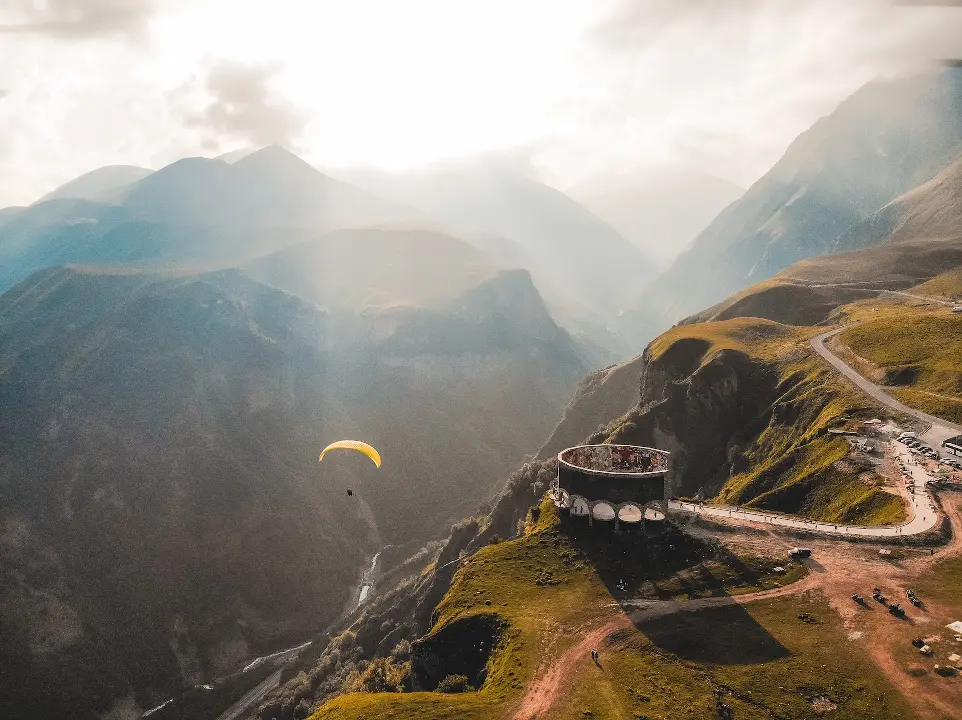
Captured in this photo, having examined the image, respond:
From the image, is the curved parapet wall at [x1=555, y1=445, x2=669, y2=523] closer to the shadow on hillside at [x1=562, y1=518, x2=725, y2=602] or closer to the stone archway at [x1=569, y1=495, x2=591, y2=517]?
the stone archway at [x1=569, y1=495, x2=591, y2=517]

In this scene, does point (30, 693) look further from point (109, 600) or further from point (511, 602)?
point (511, 602)

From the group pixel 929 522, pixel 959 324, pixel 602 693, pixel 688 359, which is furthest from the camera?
pixel 688 359

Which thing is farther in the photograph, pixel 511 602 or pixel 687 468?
pixel 687 468

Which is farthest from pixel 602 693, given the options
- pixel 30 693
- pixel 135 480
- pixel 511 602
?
pixel 135 480

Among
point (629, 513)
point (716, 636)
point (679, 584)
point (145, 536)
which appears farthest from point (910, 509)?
point (145, 536)

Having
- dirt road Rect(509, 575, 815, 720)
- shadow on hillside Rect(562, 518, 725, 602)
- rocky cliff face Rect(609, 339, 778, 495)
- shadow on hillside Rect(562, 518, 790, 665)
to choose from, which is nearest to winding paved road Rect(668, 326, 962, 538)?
shadow on hillside Rect(562, 518, 725, 602)

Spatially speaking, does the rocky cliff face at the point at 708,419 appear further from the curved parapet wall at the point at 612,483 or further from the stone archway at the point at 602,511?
the stone archway at the point at 602,511

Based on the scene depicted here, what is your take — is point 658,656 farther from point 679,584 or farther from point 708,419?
point 708,419
